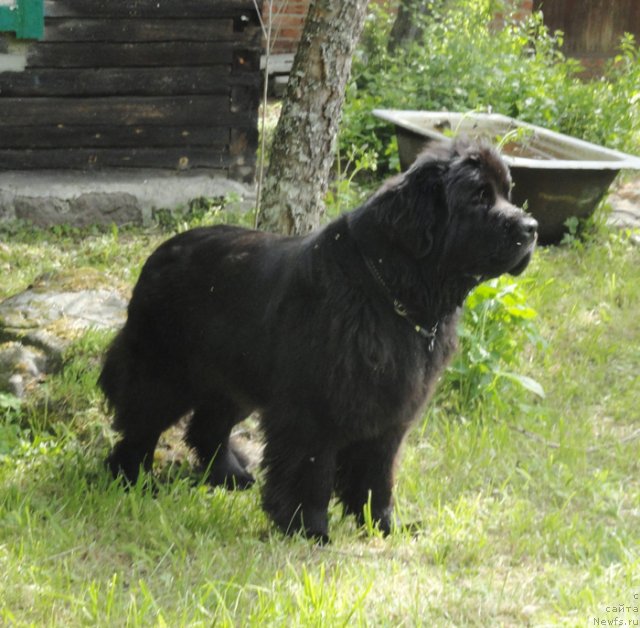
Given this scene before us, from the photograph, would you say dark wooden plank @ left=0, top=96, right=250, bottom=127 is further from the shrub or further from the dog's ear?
the dog's ear

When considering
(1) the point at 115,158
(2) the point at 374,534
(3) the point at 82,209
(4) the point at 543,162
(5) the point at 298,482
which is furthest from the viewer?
(1) the point at 115,158

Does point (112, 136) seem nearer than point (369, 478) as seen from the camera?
No

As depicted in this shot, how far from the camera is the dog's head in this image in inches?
152

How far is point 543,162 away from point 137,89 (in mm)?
3130

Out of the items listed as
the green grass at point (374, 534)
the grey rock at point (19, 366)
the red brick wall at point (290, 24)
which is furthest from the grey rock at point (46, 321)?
the red brick wall at point (290, 24)

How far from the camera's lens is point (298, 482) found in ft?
13.4

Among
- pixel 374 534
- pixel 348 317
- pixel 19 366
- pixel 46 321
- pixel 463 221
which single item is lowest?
pixel 374 534

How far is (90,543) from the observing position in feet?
13.0

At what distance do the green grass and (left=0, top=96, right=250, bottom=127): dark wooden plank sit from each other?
2.20 meters

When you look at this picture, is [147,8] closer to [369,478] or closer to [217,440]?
[217,440]

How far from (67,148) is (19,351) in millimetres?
3246

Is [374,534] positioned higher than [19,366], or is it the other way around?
[19,366]

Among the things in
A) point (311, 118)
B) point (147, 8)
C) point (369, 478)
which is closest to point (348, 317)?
point (369, 478)

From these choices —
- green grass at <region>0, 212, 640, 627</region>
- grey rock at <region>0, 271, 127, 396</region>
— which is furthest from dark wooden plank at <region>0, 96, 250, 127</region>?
grey rock at <region>0, 271, 127, 396</region>
